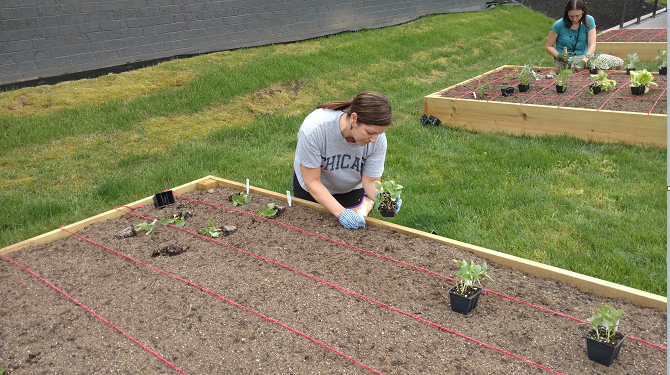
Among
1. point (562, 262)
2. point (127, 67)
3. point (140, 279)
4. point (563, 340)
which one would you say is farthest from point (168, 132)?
point (563, 340)

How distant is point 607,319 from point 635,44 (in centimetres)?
841

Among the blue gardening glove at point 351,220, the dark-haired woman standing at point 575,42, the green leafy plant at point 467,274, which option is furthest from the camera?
the dark-haired woman standing at point 575,42

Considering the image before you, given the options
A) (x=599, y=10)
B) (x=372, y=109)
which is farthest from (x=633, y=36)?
(x=372, y=109)

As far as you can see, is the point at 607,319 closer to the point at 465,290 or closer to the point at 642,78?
the point at 465,290

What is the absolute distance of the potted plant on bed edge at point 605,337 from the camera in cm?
191

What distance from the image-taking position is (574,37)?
21.8 ft

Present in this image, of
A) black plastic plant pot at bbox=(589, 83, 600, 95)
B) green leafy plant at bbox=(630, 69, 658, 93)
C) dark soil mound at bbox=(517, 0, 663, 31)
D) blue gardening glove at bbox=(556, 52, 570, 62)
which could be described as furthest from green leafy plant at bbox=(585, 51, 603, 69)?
dark soil mound at bbox=(517, 0, 663, 31)

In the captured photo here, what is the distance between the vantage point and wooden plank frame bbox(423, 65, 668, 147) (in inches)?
183

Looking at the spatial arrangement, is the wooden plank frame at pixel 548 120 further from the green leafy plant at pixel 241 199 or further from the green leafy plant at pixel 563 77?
the green leafy plant at pixel 241 199

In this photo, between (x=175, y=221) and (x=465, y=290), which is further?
(x=175, y=221)

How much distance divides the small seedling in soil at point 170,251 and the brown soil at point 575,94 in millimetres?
4080

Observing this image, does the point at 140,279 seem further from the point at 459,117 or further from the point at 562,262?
the point at 459,117

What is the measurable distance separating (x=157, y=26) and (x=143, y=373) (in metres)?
6.25

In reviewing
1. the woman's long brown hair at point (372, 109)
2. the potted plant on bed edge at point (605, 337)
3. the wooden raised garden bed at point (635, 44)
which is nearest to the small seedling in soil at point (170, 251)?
the woman's long brown hair at point (372, 109)
